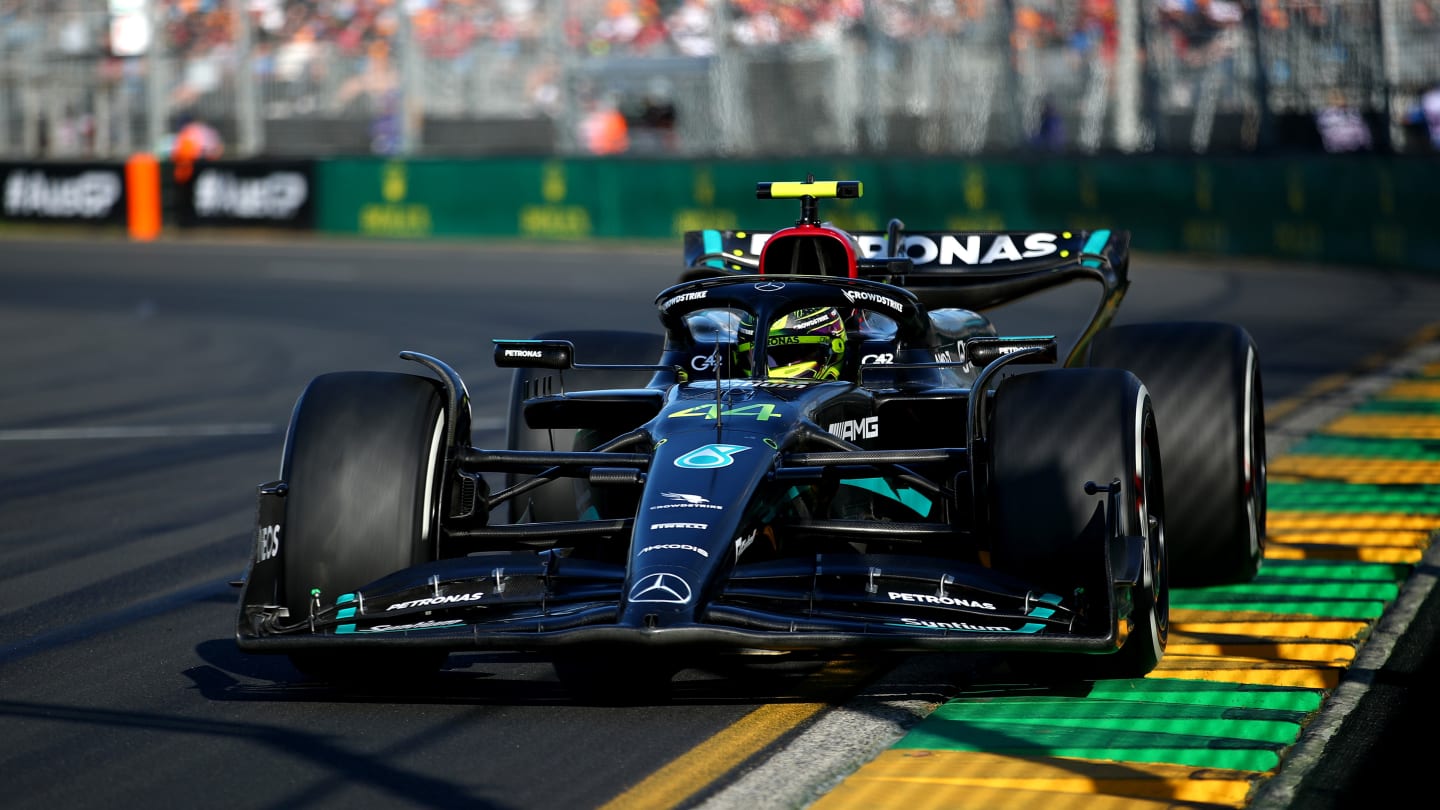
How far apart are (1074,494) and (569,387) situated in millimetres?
3013

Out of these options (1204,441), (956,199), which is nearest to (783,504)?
(1204,441)

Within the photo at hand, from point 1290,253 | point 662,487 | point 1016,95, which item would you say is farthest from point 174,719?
point 1016,95

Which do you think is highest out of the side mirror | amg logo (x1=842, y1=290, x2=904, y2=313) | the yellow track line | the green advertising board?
the green advertising board

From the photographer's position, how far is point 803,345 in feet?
22.7

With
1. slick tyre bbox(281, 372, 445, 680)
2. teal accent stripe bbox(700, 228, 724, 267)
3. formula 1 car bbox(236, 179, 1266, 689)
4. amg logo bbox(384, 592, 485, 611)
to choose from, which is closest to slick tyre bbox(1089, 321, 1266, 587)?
formula 1 car bbox(236, 179, 1266, 689)

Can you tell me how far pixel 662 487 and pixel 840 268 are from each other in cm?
249

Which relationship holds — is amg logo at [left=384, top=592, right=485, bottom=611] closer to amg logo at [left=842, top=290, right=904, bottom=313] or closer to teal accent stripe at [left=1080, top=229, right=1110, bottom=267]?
amg logo at [left=842, top=290, right=904, bottom=313]

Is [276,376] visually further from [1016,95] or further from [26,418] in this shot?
[1016,95]

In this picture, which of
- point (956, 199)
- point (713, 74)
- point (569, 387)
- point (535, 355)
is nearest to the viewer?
point (535, 355)

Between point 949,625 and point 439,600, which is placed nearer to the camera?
point 949,625

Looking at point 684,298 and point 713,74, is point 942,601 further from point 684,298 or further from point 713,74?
point 713,74

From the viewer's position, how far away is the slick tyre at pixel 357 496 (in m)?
5.73

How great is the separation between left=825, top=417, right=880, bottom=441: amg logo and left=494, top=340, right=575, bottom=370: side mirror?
0.97 metres

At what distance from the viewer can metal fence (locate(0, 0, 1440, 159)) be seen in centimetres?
2525
